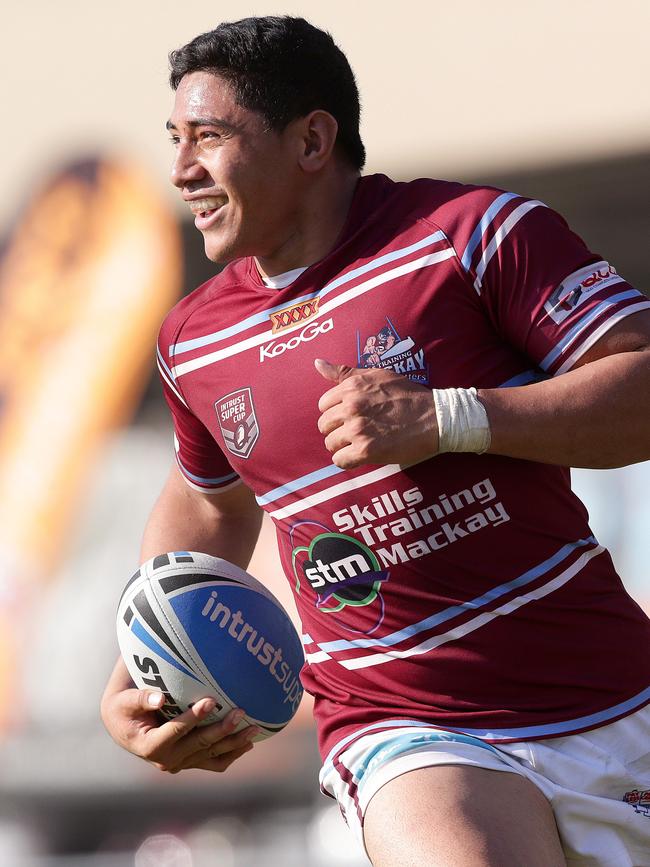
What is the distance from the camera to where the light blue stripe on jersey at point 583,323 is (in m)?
2.95

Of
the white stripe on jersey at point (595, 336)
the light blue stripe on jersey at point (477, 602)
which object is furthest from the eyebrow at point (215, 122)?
the light blue stripe on jersey at point (477, 602)

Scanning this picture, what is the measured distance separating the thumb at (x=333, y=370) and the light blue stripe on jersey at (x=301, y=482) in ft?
0.93

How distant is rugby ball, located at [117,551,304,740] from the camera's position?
3250mm

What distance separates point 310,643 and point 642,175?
7354 mm

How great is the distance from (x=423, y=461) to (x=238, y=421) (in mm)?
526

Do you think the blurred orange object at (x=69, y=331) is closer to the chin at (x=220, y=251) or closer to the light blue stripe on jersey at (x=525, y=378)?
the chin at (x=220, y=251)

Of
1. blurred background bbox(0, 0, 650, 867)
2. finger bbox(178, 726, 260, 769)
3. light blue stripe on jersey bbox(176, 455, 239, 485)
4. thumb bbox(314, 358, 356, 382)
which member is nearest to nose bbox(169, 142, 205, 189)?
thumb bbox(314, 358, 356, 382)

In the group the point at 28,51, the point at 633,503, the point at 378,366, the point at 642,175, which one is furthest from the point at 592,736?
the point at 28,51

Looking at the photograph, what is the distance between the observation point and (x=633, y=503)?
9.47m

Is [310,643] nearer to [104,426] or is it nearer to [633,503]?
[633,503]

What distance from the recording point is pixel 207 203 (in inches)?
131

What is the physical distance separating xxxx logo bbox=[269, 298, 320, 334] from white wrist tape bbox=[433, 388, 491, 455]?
0.52m

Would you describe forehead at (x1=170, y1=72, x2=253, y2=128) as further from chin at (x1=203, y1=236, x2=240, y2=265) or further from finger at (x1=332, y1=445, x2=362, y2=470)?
finger at (x1=332, y1=445, x2=362, y2=470)

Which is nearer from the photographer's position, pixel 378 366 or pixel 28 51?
pixel 378 366
